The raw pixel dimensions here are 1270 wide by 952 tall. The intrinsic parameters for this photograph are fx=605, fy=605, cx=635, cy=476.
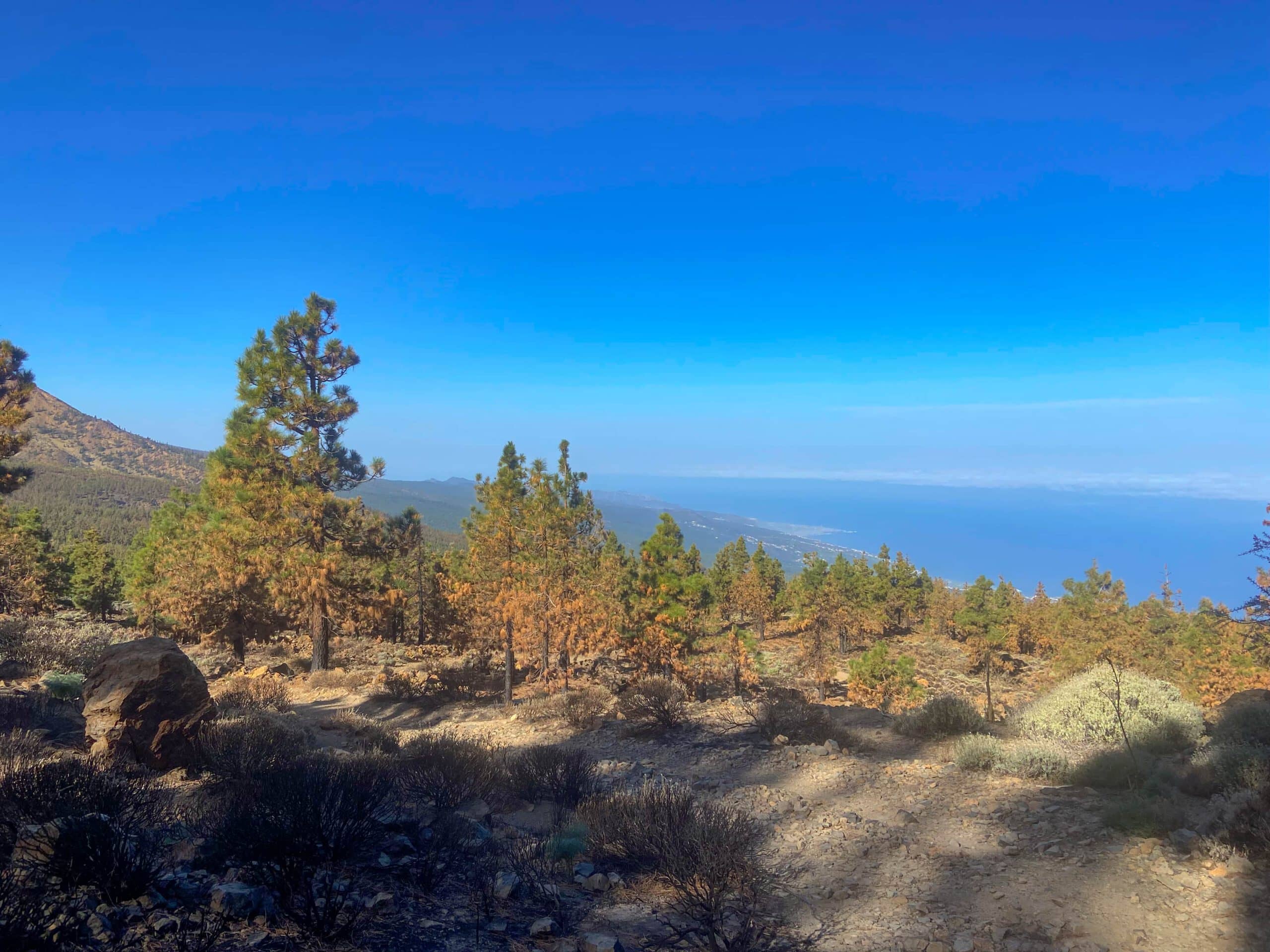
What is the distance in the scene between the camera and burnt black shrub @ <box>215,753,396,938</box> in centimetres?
380

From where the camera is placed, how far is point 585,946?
13.7ft

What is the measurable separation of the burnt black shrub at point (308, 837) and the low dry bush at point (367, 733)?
4.08 metres

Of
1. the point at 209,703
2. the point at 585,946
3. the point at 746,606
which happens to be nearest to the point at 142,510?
the point at 746,606

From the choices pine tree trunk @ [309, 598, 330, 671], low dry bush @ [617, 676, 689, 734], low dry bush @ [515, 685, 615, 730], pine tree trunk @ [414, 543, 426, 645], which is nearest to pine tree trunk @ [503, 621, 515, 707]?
low dry bush @ [515, 685, 615, 730]

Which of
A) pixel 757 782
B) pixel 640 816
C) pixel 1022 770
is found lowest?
pixel 757 782

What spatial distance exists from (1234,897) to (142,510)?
135 metres

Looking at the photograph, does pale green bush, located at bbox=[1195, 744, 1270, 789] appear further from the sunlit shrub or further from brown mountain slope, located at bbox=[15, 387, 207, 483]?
brown mountain slope, located at bbox=[15, 387, 207, 483]

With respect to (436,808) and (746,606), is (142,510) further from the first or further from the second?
(436,808)

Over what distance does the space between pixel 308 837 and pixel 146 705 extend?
4530 mm

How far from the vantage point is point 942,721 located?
11297 mm

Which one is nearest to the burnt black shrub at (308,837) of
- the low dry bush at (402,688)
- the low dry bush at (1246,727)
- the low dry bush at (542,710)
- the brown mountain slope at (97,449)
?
the low dry bush at (1246,727)

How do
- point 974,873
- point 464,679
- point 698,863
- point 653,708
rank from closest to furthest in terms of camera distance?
point 698,863 < point 974,873 < point 653,708 < point 464,679

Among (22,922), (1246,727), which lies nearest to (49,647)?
(22,922)

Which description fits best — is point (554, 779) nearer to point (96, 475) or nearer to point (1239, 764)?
point (1239, 764)
